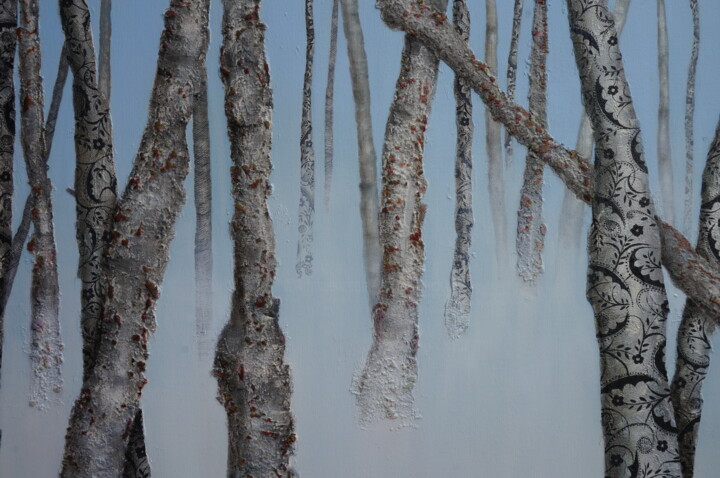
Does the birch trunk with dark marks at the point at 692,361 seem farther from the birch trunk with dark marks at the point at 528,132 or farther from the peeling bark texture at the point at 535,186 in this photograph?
the peeling bark texture at the point at 535,186

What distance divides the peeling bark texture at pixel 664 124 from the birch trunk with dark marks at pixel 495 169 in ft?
1.02

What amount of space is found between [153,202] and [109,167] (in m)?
0.14

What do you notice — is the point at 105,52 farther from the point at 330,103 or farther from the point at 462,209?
the point at 462,209

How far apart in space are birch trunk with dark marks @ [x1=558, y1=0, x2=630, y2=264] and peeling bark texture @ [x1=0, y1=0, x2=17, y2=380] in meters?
1.16

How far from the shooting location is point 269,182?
149cm

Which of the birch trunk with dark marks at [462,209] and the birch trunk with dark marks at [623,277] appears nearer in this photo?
the birch trunk with dark marks at [623,277]

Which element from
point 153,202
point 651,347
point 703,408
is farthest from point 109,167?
point 703,408

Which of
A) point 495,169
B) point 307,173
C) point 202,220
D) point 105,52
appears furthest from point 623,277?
point 105,52

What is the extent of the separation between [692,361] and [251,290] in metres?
0.87

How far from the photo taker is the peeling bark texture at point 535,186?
1.46 meters

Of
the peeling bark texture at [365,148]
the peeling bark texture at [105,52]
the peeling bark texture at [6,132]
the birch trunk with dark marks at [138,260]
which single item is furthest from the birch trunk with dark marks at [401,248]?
the peeling bark texture at [6,132]

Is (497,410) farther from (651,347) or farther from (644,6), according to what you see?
(644,6)

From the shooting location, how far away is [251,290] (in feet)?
4.75

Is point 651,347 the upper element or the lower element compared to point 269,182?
lower
